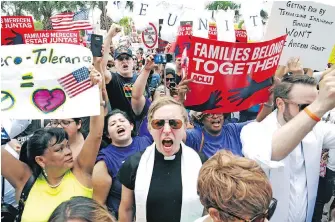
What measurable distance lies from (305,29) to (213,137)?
1.33 metres

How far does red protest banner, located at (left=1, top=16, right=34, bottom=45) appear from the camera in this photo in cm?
547

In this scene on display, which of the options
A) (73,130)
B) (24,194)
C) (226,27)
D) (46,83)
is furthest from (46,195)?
(226,27)

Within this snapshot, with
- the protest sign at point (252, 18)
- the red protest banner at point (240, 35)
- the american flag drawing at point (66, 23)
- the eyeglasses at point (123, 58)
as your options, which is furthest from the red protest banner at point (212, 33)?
the eyeglasses at point (123, 58)

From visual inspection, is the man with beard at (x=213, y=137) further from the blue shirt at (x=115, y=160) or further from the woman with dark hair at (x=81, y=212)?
the woman with dark hair at (x=81, y=212)

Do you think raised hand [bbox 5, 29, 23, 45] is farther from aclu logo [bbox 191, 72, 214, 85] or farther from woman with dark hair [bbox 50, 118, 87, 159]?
aclu logo [bbox 191, 72, 214, 85]

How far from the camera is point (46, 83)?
2.98 meters

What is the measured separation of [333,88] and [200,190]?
28.8 inches

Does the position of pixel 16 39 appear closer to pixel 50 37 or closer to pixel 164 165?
pixel 50 37

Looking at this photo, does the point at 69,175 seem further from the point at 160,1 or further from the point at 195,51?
the point at 160,1

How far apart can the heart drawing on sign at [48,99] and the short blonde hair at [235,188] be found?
155 centimetres

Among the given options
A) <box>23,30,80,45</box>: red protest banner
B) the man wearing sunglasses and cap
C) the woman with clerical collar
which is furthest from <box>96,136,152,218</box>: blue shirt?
<box>23,30,80,45</box>: red protest banner

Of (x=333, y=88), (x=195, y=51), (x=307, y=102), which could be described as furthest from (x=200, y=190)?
(x=195, y=51)

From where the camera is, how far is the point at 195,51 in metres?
3.36

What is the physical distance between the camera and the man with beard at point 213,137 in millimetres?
3314
